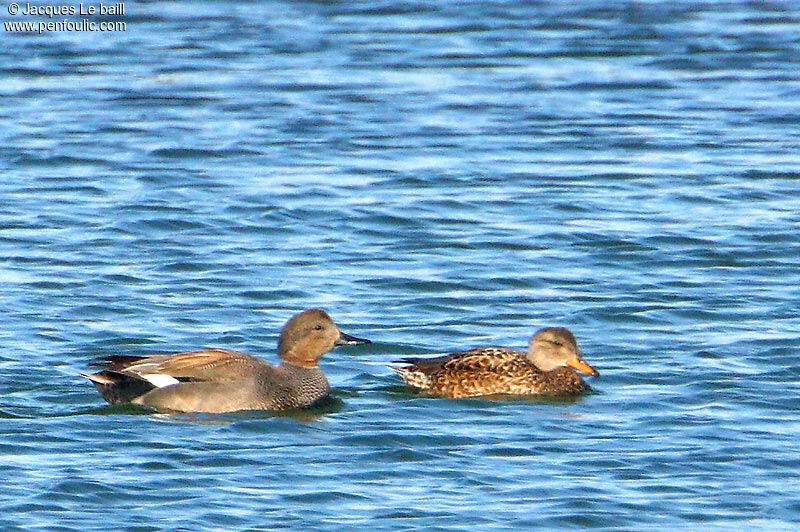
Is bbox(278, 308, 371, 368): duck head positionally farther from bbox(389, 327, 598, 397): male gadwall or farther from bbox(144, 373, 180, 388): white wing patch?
bbox(144, 373, 180, 388): white wing patch

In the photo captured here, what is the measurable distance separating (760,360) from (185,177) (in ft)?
26.4

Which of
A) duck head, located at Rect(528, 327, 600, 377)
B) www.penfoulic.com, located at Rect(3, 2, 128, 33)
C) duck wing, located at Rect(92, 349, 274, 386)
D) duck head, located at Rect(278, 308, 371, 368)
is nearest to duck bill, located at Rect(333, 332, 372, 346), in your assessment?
duck head, located at Rect(278, 308, 371, 368)

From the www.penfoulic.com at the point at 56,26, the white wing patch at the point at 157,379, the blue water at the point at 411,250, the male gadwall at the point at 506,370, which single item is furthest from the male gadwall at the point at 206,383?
the www.penfoulic.com at the point at 56,26

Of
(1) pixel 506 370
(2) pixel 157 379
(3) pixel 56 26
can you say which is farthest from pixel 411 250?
(3) pixel 56 26

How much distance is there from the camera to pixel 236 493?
9273 mm

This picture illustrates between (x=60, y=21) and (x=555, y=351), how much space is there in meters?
17.7

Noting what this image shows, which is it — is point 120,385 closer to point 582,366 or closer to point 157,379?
point 157,379

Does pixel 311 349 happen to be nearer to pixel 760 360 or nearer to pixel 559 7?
pixel 760 360

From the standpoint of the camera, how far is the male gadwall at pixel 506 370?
1151 cm

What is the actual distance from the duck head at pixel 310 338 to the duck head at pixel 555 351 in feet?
3.61

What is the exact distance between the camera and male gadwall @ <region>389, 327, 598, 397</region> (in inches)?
453

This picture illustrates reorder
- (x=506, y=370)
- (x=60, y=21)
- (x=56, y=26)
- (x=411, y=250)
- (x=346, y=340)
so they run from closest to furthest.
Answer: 1. (x=346, y=340)
2. (x=506, y=370)
3. (x=411, y=250)
4. (x=56, y=26)
5. (x=60, y=21)

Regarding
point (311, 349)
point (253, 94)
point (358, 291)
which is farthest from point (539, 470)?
point (253, 94)

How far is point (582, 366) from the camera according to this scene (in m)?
11.7
